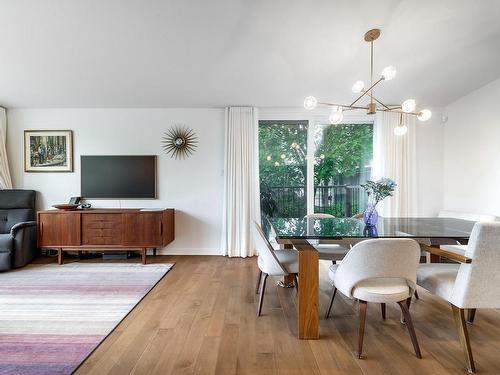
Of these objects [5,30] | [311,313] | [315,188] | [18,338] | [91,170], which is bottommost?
[18,338]

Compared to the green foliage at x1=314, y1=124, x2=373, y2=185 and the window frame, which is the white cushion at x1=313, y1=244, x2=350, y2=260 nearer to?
the window frame

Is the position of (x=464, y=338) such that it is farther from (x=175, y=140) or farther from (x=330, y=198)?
(x=175, y=140)

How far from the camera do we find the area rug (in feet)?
5.69

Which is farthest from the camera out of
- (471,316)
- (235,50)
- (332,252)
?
(235,50)


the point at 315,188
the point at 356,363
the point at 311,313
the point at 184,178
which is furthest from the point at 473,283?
the point at 184,178

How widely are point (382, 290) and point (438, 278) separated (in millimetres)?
486

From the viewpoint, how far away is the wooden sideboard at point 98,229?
144 inches

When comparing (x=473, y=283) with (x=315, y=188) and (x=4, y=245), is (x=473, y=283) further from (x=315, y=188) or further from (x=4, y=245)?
(x=4, y=245)

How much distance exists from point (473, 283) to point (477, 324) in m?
0.88

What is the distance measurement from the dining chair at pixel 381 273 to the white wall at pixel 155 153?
2.78m

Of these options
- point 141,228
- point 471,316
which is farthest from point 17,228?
point 471,316

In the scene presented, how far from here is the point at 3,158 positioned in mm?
4090

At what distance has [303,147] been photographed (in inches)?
171

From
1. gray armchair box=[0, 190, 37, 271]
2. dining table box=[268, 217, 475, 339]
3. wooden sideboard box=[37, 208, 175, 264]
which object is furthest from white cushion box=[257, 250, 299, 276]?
gray armchair box=[0, 190, 37, 271]
